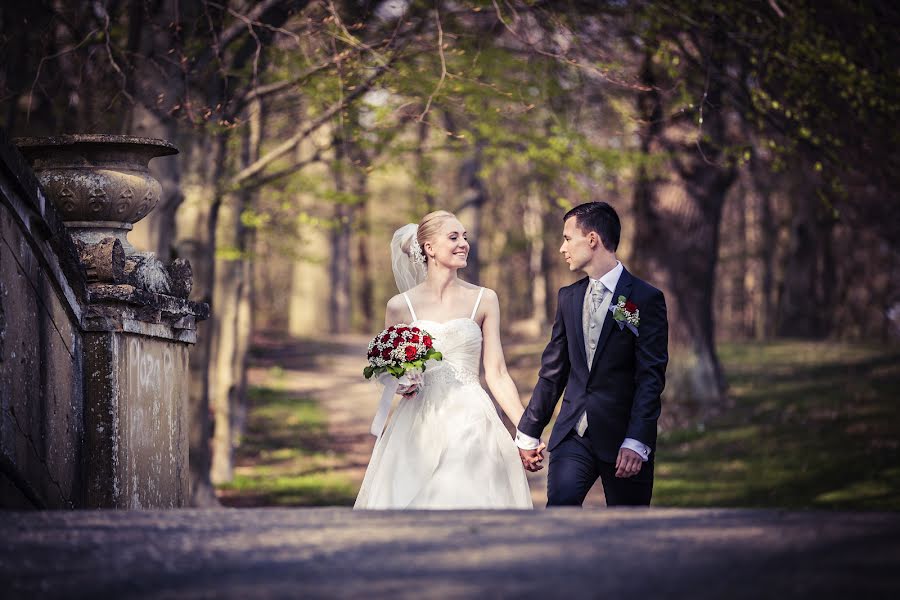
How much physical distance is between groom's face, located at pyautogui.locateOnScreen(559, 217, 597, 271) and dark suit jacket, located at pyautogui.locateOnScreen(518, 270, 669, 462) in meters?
→ 0.16

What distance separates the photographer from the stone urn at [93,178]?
6.57 metres

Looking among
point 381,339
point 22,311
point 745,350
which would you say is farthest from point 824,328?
point 22,311

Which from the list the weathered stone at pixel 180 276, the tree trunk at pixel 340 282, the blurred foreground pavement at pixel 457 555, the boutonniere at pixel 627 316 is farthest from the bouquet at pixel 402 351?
the tree trunk at pixel 340 282

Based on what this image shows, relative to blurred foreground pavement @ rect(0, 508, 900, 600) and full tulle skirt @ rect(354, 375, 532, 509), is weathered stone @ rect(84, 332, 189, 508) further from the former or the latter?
blurred foreground pavement @ rect(0, 508, 900, 600)

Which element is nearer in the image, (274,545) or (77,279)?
(274,545)

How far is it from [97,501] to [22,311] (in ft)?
3.93

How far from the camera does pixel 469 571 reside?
356cm

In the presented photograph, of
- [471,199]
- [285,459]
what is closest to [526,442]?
[285,459]

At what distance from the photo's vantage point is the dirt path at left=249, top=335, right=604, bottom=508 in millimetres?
17516

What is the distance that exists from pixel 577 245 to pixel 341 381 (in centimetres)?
2023

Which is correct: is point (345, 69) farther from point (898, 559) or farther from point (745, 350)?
point (745, 350)

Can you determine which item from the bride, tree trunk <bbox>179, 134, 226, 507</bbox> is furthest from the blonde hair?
tree trunk <bbox>179, 134, 226, 507</bbox>

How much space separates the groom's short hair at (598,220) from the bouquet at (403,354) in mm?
1325

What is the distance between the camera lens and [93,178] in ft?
21.6
